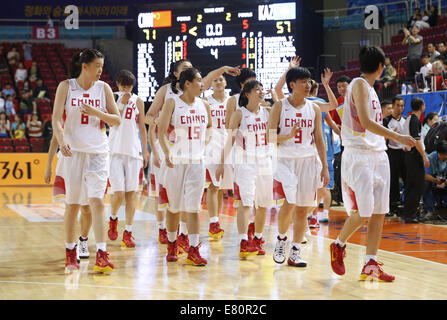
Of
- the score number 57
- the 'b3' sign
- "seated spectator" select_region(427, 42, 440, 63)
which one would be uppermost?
the 'b3' sign

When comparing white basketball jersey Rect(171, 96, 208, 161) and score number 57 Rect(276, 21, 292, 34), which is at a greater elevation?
score number 57 Rect(276, 21, 292, 34)

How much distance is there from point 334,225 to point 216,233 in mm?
2252

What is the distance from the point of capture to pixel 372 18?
18.1 m

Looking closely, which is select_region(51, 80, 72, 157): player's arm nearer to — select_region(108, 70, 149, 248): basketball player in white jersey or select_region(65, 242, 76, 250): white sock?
select_region(65, 242, 76, 250): white sock

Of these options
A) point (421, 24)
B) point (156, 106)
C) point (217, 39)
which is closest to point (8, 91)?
point (217, 39)

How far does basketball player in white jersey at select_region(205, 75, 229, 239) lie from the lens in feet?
25.1

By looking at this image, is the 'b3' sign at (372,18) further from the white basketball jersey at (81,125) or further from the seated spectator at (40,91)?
the white basketball jersey at (81,125)

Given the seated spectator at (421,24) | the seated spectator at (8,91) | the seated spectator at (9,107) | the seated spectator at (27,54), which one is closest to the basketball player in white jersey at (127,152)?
the seated spectator at (421,24)

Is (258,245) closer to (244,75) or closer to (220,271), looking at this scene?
(220,271)

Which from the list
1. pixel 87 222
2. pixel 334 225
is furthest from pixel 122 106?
pixel 334 225

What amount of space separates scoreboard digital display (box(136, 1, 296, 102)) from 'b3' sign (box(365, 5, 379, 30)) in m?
4.91

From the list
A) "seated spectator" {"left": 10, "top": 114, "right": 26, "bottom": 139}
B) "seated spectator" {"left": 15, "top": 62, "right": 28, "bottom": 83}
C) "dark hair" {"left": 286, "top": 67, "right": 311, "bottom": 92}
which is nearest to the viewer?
"dark hair" {"left": 286, "top": 67, "right": 311, "bottom": 92}

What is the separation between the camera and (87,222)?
20.6 feet

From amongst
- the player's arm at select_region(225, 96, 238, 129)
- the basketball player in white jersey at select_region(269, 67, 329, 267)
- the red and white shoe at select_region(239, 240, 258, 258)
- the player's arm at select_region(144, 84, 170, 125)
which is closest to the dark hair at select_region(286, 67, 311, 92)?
the basketball player in white jersey at select_region(269, 67, 329, 267)
